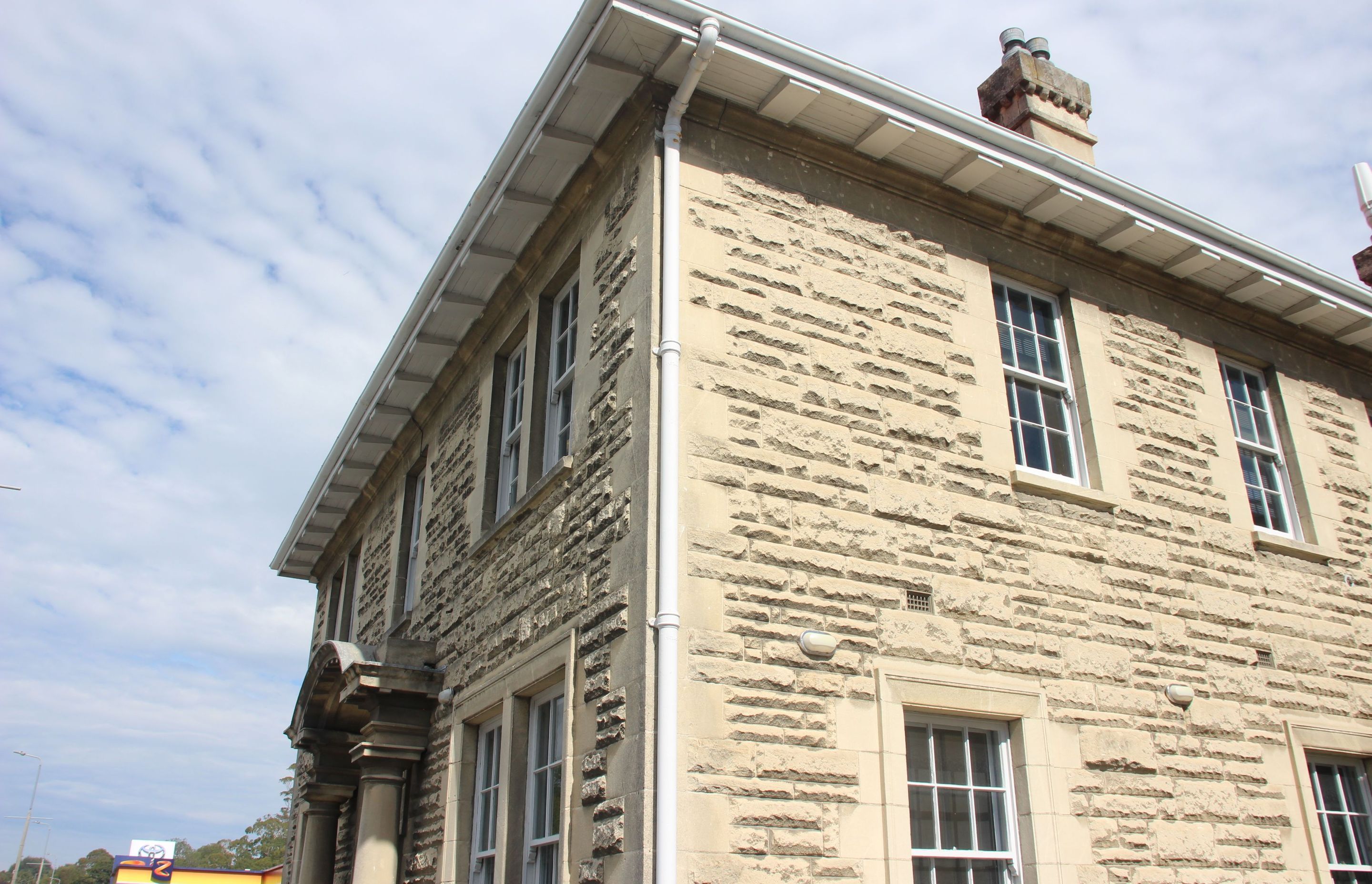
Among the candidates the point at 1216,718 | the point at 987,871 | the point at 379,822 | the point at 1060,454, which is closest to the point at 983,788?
the point at 987,871

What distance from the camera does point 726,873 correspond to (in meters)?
5.54

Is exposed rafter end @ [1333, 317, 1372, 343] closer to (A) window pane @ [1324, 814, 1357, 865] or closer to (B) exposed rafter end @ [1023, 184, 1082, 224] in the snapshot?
(B) exposed rafter end @ [1023, 184, 1082, 224]

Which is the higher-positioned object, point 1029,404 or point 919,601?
point 1029,404

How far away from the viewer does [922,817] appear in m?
6.39

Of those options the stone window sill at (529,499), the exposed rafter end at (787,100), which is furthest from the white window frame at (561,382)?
the exposed rafter end at (787,100)

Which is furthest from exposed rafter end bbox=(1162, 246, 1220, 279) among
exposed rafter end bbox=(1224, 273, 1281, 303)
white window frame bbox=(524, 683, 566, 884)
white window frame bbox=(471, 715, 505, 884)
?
white window frame bbox=(471, 715, 505, 884)

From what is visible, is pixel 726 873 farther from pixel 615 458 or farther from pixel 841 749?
pixel 615 458

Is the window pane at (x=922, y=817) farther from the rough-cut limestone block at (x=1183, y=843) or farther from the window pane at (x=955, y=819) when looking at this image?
the rough-cut limestone block at (x=1183, y=843)

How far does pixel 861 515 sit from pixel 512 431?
3925mm

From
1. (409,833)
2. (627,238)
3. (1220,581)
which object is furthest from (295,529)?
(1220,581)

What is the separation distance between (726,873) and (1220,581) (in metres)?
4.94

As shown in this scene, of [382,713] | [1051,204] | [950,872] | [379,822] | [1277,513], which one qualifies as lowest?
[950,872]

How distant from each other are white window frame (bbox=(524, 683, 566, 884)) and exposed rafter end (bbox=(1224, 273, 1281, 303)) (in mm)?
6911

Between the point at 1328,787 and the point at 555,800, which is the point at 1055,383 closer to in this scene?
the point at 1328,787
